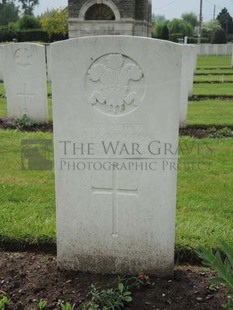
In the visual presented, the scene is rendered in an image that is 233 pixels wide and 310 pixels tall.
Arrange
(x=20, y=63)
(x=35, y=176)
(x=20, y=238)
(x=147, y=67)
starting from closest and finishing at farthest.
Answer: (x=147, y=67) < (x=20, y=238) < (x=35, y=176) < (x=20, y=63)

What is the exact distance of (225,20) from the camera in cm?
7356

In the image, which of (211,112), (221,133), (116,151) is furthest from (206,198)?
(211,112)

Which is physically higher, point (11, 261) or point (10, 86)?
point (10, 86)

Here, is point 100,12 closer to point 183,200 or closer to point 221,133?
point 221,133

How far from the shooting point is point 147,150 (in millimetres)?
2490

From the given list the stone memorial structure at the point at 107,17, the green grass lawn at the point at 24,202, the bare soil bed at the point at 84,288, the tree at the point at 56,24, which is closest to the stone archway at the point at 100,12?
the stone memorial structure at the point at 107,17

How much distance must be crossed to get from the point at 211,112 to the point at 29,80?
3.79 m

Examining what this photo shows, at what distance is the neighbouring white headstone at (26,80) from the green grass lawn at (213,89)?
17.7 feet

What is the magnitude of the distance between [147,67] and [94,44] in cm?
33

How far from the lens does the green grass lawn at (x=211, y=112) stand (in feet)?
24.5

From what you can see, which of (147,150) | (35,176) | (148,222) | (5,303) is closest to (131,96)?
(147,150)

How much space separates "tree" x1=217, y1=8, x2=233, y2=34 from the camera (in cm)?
7185

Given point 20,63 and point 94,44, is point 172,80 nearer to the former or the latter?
point 94,44

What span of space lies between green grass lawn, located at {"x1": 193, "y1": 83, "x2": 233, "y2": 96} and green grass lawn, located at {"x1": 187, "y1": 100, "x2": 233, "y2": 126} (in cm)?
126
